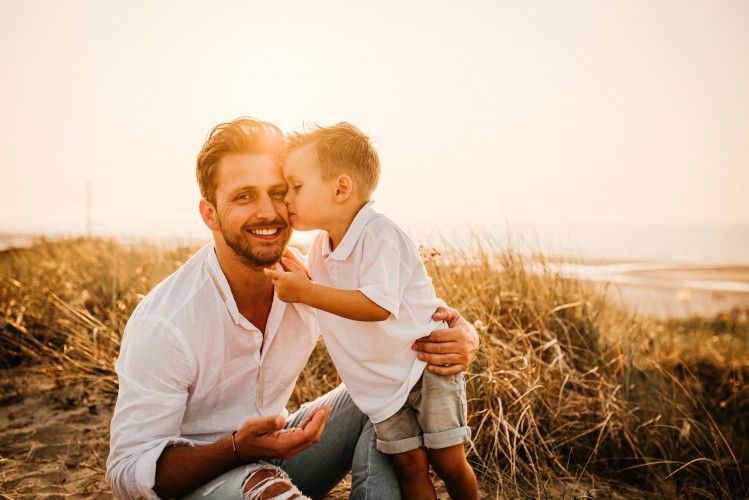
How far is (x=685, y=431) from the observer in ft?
11.8

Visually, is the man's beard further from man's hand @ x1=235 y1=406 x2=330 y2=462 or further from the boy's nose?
man's hand @ x1=235 y1=406 x2=330 y2=462

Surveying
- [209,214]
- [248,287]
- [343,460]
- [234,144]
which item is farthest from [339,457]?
[234,144]

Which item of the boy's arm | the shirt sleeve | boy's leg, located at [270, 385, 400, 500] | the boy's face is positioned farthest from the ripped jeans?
the boy's face

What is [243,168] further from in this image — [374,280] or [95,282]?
[95,282]

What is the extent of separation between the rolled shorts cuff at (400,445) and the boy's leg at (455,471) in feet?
0.31

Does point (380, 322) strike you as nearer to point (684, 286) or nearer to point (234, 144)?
point (234, 144)

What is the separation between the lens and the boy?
7.52 ft

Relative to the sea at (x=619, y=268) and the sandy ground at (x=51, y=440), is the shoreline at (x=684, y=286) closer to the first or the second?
the sea at (x=619, y=268)

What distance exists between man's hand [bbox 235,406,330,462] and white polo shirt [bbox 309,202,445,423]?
0.47 metres

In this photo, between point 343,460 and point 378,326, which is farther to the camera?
point 343,460

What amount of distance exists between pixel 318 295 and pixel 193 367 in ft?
2.06

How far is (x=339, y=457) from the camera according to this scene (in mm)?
2609

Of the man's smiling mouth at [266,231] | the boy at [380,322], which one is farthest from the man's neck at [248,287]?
the boy at [380,322]

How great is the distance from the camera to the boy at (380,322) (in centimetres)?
229
